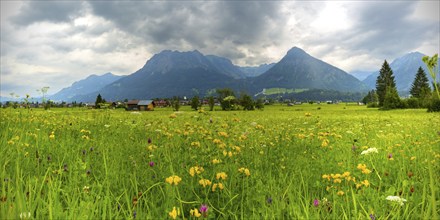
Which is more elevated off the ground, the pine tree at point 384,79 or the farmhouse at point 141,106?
the pine tree at point 384,79

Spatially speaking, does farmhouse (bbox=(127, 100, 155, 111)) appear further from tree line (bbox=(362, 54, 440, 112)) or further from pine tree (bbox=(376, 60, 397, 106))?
pine tree (bbox=(376, 60, 397, 106))

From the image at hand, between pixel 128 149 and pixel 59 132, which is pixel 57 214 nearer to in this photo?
pixel 128 149

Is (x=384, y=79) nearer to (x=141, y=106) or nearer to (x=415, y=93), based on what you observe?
(x=415, y=93)

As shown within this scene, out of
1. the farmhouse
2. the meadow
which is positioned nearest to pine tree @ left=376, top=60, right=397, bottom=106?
the farmhouse

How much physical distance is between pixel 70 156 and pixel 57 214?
3050 millimetres

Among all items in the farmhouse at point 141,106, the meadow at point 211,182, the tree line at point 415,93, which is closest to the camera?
the tree line at point 415,93

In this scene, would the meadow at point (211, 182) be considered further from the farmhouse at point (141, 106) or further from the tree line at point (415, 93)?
the farmhouse at point (141, 106)

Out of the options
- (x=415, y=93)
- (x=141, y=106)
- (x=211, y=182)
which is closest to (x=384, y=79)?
(x=415, y=93)

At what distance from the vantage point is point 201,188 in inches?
157

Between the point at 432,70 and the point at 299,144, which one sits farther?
the point at 299,144

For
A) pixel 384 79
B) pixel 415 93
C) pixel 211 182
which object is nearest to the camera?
pixel 211 182

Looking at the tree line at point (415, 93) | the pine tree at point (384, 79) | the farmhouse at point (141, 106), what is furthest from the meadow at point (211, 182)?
the pine tree at point (384, 79)

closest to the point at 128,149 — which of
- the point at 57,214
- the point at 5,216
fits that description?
the point at 57,214

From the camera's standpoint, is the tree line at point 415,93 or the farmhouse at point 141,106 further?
the farmhouse at point 141,106
